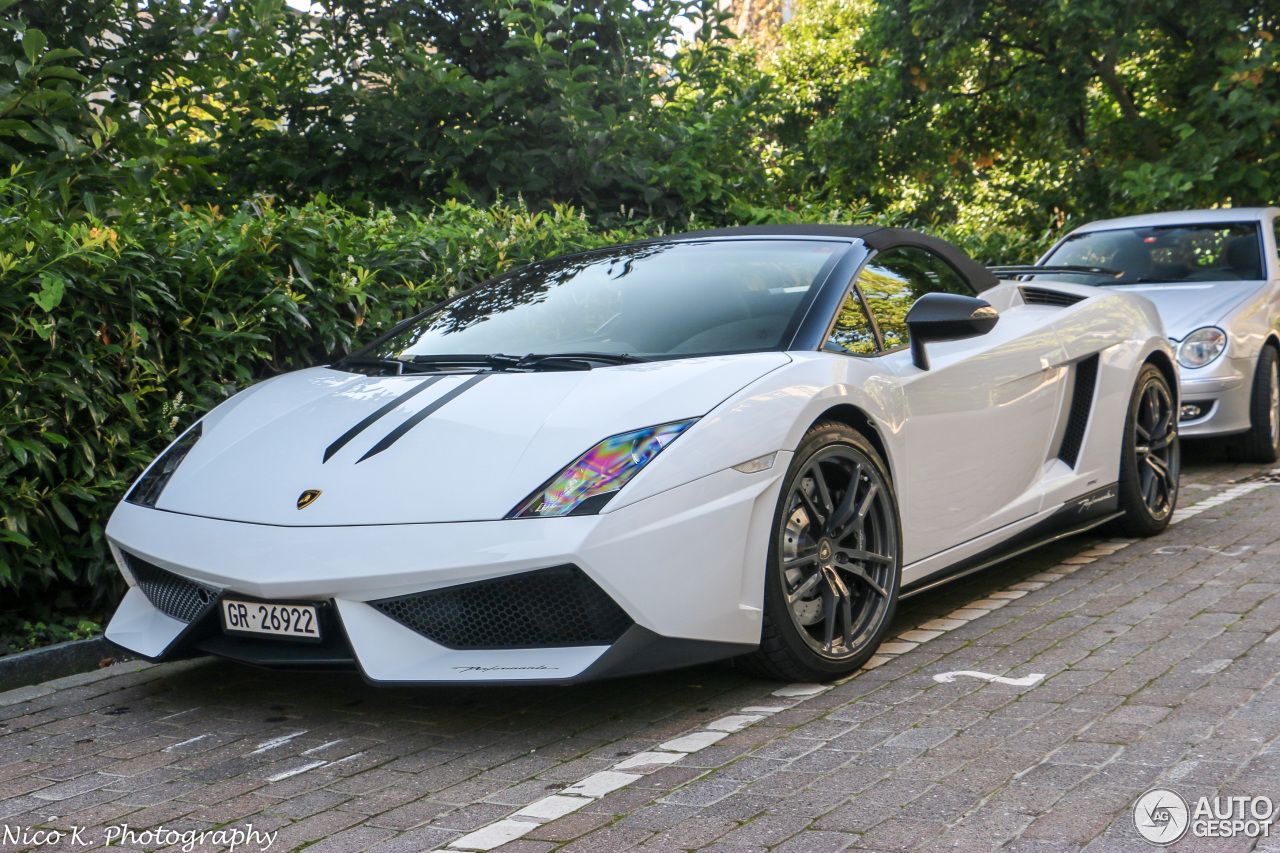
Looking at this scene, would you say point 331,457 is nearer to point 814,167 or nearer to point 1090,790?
point 1090,790

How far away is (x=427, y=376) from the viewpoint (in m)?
3.87

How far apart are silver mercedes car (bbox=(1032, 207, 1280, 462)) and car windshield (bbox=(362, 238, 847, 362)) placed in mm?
2908

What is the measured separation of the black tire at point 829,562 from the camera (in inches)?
136

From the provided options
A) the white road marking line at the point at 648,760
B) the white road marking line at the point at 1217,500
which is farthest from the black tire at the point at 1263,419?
the white road marking line at the point at 648,760

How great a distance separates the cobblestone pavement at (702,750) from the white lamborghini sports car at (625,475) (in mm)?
233

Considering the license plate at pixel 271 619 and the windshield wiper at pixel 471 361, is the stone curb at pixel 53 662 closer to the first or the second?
the license plate at pixel 271 619

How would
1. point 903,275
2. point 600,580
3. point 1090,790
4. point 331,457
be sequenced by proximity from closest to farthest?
point 1090,790, point 600,580, point 331,457, point 903,275

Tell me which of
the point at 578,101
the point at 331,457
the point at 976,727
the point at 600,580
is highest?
the point at 578,101

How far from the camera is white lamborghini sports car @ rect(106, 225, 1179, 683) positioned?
3.10 metres

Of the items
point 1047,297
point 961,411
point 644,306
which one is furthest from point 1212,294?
point 644,306

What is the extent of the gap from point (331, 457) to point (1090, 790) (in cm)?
213

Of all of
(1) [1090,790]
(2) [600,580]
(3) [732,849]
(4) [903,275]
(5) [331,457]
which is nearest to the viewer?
(3) [732,849]

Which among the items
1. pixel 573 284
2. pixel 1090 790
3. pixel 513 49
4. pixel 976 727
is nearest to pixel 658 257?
pixel 573 284

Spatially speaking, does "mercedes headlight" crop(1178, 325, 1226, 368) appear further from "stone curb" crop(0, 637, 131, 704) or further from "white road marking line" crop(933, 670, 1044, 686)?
"stone curb" crop(0, 637, 131, 704)
